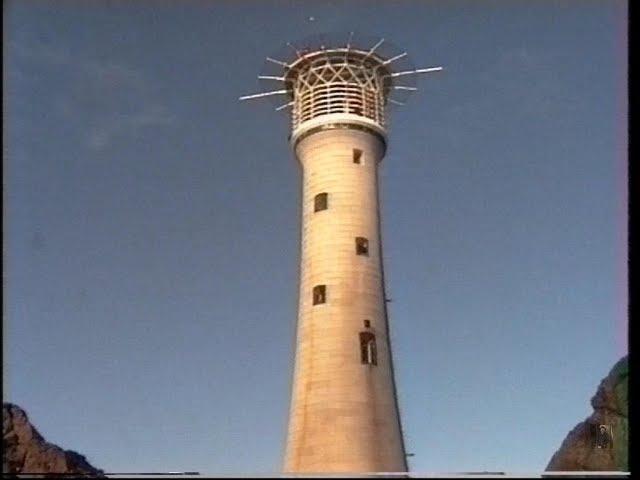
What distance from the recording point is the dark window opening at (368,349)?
77.7 feet

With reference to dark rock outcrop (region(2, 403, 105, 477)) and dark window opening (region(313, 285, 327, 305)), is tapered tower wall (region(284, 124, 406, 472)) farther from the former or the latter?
dark rock outcrop (region(2, 403, 105, 477))

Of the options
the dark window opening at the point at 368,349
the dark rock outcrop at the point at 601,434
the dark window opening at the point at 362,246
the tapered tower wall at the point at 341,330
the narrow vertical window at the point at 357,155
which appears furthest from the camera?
the dark rock outcrop at the point at 601,434

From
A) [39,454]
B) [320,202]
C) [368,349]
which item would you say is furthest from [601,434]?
[39,454]

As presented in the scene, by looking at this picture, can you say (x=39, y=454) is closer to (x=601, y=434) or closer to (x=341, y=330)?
(x=341, y=330)

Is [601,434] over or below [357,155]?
below

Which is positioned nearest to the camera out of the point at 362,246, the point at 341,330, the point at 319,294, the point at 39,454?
the point at 341,330

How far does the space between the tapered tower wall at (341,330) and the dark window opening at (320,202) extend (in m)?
0.09

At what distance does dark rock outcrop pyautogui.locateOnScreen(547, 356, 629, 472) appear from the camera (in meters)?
33.0

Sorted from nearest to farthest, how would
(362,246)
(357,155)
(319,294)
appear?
(319,294), (362,246), (357,155)

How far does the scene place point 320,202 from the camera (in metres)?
25.2

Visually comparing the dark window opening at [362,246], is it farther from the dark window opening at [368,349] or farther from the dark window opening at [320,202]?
the dark window opening at [368,349]

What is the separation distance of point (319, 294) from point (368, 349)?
6.02 feet

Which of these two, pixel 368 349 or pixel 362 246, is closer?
pixel 368 349

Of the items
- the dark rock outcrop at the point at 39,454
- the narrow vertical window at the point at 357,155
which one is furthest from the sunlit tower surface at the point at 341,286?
the dark rock outcrop at the point at 39,454
